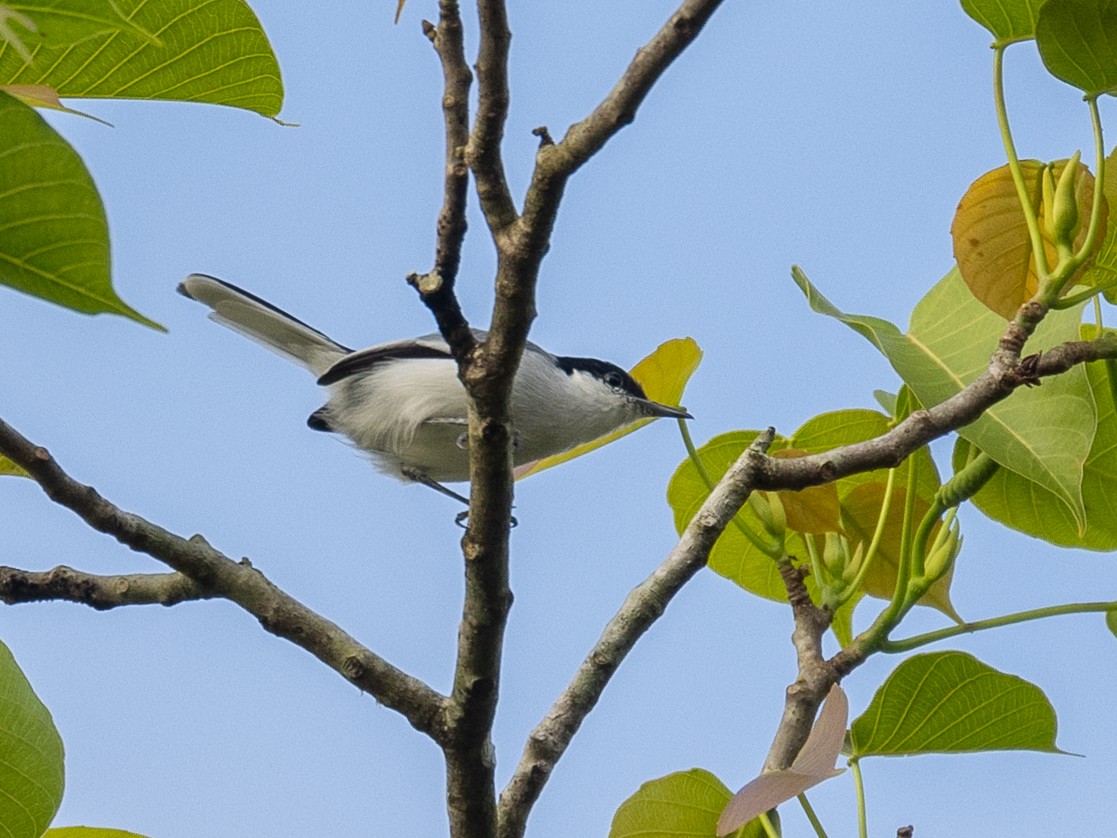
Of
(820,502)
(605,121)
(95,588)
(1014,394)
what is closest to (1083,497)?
(1014,394)

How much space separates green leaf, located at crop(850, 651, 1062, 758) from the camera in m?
2.13

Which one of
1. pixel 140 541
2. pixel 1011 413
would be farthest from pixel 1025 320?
pixel 140 541

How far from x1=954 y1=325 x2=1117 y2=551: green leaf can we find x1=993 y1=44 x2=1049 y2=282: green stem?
29cm

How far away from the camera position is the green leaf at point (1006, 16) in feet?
6.97

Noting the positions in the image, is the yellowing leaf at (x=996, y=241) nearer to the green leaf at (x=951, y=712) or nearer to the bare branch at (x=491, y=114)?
the green leaf at (x=951, y=712)

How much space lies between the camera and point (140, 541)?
172cm

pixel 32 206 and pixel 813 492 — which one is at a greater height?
pixel 813 492

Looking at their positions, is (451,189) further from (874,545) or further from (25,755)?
(874,545)

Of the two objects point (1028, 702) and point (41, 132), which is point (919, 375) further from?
point (41, 132)

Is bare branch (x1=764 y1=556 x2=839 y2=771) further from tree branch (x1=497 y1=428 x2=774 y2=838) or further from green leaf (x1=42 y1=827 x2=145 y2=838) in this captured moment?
green leaf (x1=42 y1=827 x2=145 y2=838)

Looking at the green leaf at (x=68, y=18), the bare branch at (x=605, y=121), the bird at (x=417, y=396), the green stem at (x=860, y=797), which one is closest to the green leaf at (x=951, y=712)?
the green stem at (x=860, y=797)

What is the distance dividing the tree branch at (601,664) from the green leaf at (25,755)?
70 cm

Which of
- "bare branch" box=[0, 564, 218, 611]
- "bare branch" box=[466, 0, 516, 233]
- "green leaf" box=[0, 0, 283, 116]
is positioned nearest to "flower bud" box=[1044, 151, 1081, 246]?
"bare branch" box=[466, 0, 516, 233]

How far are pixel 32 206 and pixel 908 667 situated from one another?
61.7 inches
